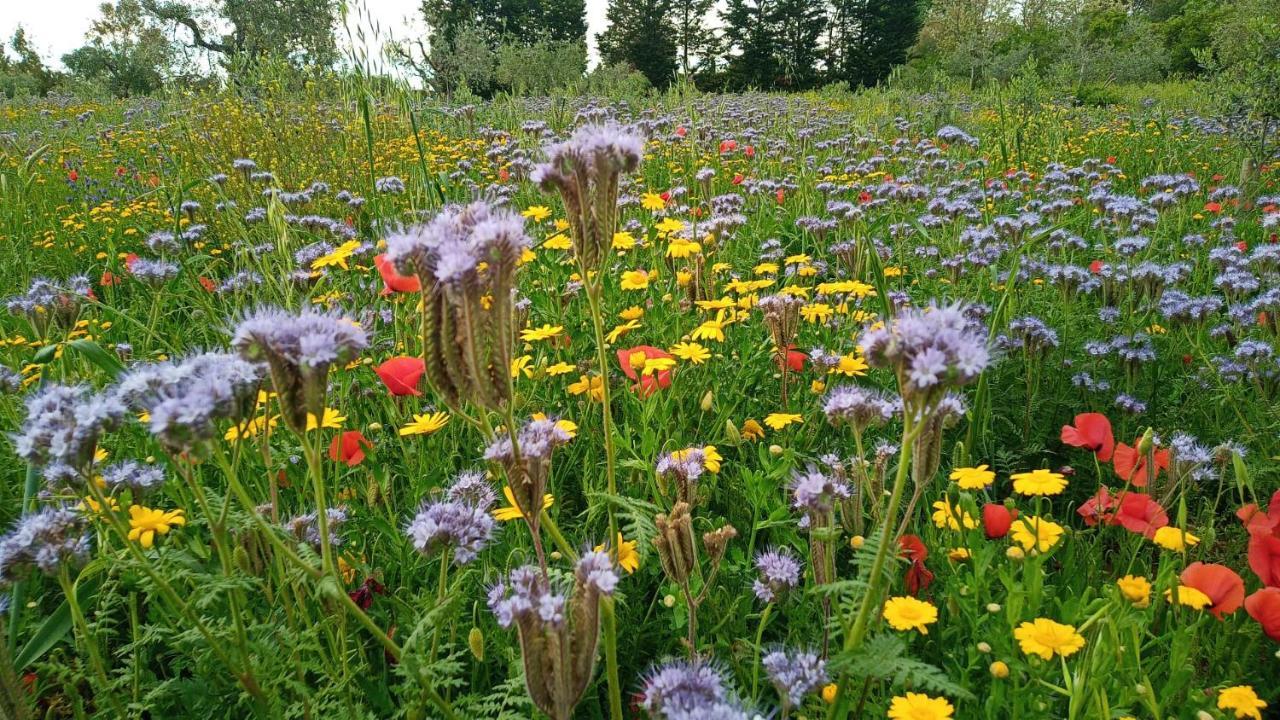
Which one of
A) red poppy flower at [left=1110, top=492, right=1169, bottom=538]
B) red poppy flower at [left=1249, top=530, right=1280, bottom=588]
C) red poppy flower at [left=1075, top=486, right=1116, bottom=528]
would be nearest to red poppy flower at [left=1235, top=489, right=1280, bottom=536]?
red poppy flower at [left=1249, top=530, right=1280, bottom=588]

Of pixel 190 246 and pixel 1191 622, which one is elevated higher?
pixel 190 246

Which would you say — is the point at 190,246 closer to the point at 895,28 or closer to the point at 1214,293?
the point at 1214,293

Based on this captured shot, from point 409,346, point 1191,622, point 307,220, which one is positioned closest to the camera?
point 1191,622

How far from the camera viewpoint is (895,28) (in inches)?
1666

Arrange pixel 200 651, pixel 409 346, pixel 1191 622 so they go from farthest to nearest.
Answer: pixel 409 346 < pixel 1191 622 < pixel 200 651

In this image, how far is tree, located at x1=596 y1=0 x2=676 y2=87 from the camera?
42469 mm

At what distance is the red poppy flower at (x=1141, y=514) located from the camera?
1815 millimetres

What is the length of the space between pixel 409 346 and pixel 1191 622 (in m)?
2.77

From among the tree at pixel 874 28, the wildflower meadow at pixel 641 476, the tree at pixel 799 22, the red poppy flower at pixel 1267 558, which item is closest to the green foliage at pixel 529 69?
the wildflower meadow at pixel 641 476

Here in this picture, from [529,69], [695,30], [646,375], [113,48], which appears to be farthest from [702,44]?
[646,375]

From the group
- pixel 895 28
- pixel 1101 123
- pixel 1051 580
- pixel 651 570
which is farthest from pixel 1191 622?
pixel 895 28

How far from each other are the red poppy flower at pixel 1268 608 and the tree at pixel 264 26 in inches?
148

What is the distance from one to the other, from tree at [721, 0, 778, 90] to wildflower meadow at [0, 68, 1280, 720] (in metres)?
35.2

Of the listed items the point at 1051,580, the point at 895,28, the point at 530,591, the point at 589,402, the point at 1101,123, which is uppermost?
the point at 895,28
